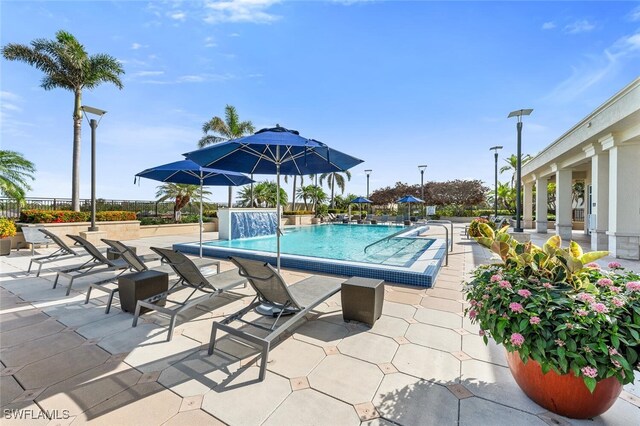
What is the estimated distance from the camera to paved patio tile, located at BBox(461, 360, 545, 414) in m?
1.97

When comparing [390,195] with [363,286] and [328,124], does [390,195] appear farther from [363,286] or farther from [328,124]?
[363,286]

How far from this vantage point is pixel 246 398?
2062 mm

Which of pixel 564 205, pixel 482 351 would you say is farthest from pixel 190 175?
pixel 564 205

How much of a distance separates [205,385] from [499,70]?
35.6 ft

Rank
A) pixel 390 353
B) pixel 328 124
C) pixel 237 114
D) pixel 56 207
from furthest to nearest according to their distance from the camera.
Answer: pixel 237 114 → pixel 328 124 → pixel 56 207 → pixel 390 353

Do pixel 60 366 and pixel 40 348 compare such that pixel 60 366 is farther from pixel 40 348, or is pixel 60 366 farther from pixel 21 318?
pixel 21 318

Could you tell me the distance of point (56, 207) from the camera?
1246 centimetres

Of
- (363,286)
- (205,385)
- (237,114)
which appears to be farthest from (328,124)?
(205,385)

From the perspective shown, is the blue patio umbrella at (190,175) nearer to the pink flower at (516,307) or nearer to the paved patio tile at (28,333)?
the paved patio tile at (28,333)

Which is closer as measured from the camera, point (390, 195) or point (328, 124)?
point (328, 124)

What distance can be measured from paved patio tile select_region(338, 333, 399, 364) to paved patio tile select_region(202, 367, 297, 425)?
0.80m

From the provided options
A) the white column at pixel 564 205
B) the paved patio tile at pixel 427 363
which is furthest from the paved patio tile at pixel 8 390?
the white column at pixel 564 205

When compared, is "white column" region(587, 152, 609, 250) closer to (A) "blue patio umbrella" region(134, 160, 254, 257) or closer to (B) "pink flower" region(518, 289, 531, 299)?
(B) "pink flower" region(518, 289, 531, 299)

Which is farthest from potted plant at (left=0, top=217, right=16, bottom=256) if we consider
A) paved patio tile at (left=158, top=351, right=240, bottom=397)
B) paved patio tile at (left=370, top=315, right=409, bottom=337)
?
paved patio tile at (left=370, top=315, right=409, bottom=337)
